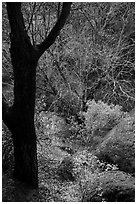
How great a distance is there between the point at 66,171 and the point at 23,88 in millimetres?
2160

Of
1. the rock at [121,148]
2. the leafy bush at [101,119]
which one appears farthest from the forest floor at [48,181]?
the rock at [121,148]

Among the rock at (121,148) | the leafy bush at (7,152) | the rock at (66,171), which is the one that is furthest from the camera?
the rock at (66,171)

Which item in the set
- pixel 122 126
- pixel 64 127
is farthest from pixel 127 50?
pixel 122 126

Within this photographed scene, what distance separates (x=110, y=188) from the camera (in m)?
5.38

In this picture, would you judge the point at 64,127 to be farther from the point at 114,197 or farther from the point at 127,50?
the point at 114,197

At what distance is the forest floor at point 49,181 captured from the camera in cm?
518

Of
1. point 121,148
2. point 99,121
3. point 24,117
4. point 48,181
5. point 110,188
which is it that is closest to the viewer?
point 24,117

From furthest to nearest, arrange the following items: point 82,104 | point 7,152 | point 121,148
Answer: point 82,104, point 121,148, point 7,152

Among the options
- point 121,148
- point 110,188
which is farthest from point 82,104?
point 110,188

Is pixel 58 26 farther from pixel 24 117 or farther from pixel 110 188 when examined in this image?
pixel 110 188

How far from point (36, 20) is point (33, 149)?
4.28 metres

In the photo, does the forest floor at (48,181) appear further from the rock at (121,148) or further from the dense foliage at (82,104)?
the rock at (121,148)

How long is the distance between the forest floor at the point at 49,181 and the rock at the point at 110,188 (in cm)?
16

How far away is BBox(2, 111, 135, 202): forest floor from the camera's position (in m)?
5.18
